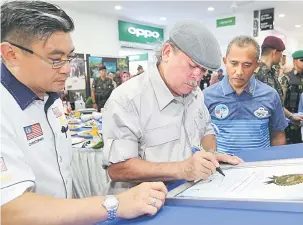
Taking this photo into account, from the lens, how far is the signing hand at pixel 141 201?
842 mm

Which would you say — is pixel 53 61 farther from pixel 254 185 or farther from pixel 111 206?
pixel 254 185

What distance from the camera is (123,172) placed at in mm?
1238

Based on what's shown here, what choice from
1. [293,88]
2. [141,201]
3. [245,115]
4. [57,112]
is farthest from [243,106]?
[293,88]

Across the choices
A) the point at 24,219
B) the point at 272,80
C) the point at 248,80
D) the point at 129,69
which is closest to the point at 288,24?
the point at 129,69

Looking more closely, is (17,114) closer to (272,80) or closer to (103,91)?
(272,80)

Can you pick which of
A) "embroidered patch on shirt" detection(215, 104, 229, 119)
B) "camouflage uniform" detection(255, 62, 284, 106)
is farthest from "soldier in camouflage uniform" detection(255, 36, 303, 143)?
"embroidered patch on shirt" detection(215, 104, 229, 119)

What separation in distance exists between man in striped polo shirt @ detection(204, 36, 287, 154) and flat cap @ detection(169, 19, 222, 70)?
2.63ft

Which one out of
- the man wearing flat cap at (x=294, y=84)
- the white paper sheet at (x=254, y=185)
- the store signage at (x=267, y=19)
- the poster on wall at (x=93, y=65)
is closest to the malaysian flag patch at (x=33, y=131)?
the white paper sheet at (x=254, y=185)

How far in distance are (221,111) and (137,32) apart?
1022cm

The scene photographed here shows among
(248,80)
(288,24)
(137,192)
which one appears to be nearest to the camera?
(137,192)

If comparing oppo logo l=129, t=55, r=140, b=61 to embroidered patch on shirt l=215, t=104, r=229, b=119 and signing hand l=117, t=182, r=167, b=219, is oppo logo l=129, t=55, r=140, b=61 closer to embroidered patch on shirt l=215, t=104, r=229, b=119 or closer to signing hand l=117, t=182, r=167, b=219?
embroidered patch on shirt l=215, t=104, r=229, b=119

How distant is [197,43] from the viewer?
1.23 m

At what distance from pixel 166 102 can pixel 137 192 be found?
57 cm

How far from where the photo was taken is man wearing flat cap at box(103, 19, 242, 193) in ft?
3.92
